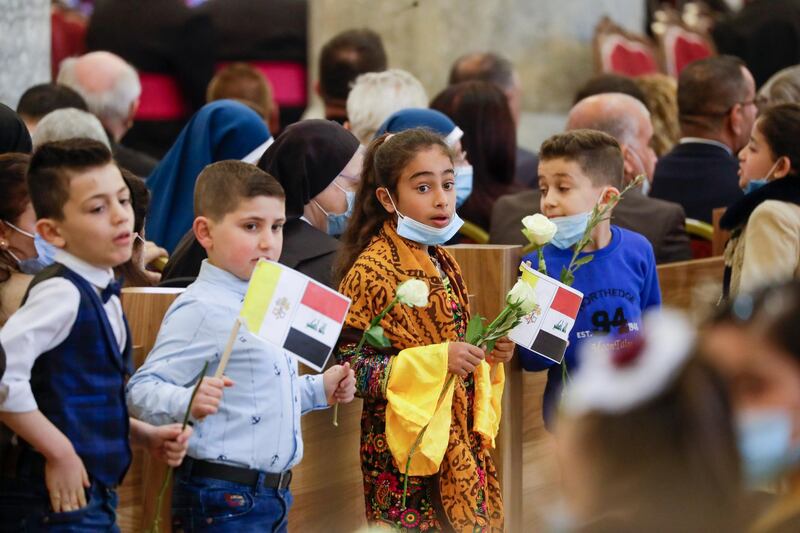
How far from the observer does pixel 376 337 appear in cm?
354

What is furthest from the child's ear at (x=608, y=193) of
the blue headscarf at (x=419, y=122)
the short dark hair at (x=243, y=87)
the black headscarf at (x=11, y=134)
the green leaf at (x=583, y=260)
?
the short dark hair at (x=243, y=87)

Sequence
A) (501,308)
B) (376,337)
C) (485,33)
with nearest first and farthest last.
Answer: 1. (376,337)
2. (501,308)
3. (485,33)

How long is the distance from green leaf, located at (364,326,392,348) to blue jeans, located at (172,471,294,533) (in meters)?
0.48

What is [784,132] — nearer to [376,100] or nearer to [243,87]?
[376,100]

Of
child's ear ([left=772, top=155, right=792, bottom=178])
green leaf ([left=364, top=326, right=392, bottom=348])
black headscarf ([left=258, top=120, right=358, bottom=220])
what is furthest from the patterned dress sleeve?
child's ear ([left=772, top=155, right=792, bottom=178])

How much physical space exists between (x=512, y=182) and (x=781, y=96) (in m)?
1.80

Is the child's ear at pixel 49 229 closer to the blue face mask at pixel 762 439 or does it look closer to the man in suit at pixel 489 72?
the blue face mask at pixel 762 439

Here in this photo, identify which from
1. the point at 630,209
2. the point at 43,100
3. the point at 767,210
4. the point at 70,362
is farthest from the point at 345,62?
the point at 70,362

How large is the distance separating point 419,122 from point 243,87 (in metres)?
2.48

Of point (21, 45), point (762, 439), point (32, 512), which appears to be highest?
point (21, 45)

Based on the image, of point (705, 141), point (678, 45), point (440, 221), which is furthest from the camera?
point (678, 45)

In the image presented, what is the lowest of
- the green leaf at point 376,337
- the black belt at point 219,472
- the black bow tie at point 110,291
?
the black belt at point 219,472

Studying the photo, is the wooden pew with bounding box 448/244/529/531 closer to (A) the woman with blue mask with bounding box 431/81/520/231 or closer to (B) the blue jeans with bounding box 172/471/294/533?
(B) the blue jeans with bounding box 172/471/294/533

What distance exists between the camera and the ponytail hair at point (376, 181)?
400 centimetres
